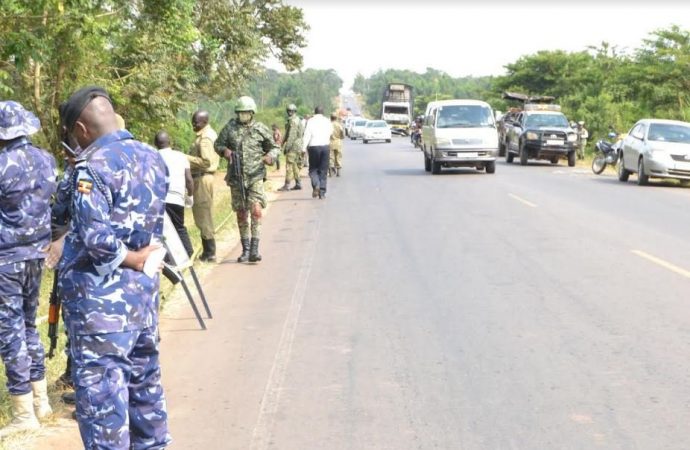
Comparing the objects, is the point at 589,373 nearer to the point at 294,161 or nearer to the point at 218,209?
the point at 218,209

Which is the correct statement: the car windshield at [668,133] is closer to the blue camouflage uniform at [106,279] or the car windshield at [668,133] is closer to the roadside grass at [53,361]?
the roadside grass at [53,361]

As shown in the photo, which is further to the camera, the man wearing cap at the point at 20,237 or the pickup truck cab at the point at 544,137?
the pickup truck cab at the point at 544,137

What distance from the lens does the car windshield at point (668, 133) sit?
23266 mm

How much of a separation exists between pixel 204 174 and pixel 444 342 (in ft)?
16.9

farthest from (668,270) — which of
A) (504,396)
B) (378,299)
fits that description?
(504,396)

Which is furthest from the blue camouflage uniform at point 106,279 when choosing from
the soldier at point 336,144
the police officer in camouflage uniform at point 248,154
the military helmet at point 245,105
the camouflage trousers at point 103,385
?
the soldier at point 336,144

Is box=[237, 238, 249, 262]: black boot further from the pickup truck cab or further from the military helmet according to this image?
the pickup truck cab

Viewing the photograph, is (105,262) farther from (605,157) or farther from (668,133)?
(605,157)

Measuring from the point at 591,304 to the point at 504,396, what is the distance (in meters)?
2.98

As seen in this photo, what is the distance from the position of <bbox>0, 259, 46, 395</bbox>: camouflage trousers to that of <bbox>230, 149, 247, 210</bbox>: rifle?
6.05 metres

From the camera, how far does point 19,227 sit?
5.57 meters

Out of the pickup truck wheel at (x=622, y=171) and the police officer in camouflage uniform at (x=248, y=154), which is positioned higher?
the police officer in camouflage uniform at (x=248, y=154)

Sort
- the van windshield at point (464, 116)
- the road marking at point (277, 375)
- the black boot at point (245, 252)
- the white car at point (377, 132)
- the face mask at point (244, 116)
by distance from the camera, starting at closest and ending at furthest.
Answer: the road marking at point (277, 375) < the face mask at point (244, 116) < the black boot at point (245, 252) < the van windshield at point (464, 116) < the white car at point (377, 132)

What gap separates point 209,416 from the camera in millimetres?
6012
